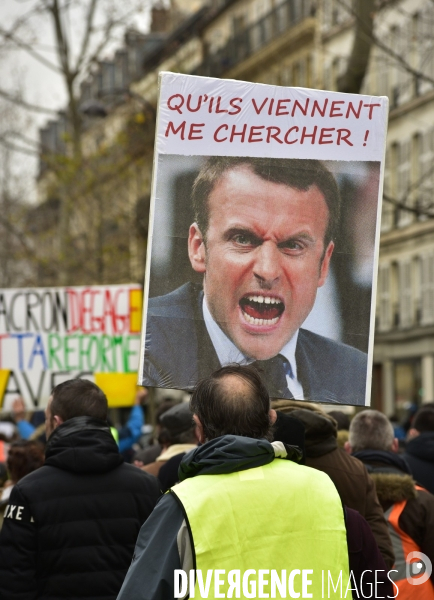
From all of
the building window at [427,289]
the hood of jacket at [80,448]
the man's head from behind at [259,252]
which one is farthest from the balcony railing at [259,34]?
the hood of jacket at [80,448]

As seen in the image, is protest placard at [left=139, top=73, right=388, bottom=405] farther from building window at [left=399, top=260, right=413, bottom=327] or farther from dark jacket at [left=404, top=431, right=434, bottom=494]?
building window at [left=399, top=260, right=413, bottom=327]

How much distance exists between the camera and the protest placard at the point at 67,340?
10.7 metres

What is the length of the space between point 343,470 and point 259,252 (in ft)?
3.42

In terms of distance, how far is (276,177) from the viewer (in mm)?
5098

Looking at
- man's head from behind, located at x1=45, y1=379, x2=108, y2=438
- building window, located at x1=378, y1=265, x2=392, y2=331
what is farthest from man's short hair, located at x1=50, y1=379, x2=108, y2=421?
building window, located at x1=378, y1=265, x2=392, y2=331

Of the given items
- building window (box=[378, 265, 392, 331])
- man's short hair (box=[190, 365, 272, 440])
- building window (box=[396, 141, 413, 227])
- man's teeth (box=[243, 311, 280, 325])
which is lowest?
man's short hair (box=[190, 365, 272, 440])

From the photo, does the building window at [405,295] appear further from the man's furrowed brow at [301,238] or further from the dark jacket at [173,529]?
the dark jacket at [173,529]

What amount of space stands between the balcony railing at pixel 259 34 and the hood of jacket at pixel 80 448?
34.7 metres

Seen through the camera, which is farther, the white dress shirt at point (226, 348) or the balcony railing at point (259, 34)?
the balcony railing at point (259, 34)

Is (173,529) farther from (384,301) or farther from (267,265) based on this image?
(384,301)

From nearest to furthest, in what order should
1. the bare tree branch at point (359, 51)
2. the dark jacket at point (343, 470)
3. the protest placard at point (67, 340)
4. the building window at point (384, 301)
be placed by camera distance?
the dark jacket at point (343, 470) < the protest placard at point (67, 340) < the bare tree branch at point (359, 51) < the building window at point (384, 301)

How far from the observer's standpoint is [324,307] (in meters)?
5.02

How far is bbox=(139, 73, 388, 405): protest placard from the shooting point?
16.3 feet

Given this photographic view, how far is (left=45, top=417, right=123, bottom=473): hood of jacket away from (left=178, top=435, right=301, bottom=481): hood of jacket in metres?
1.34
